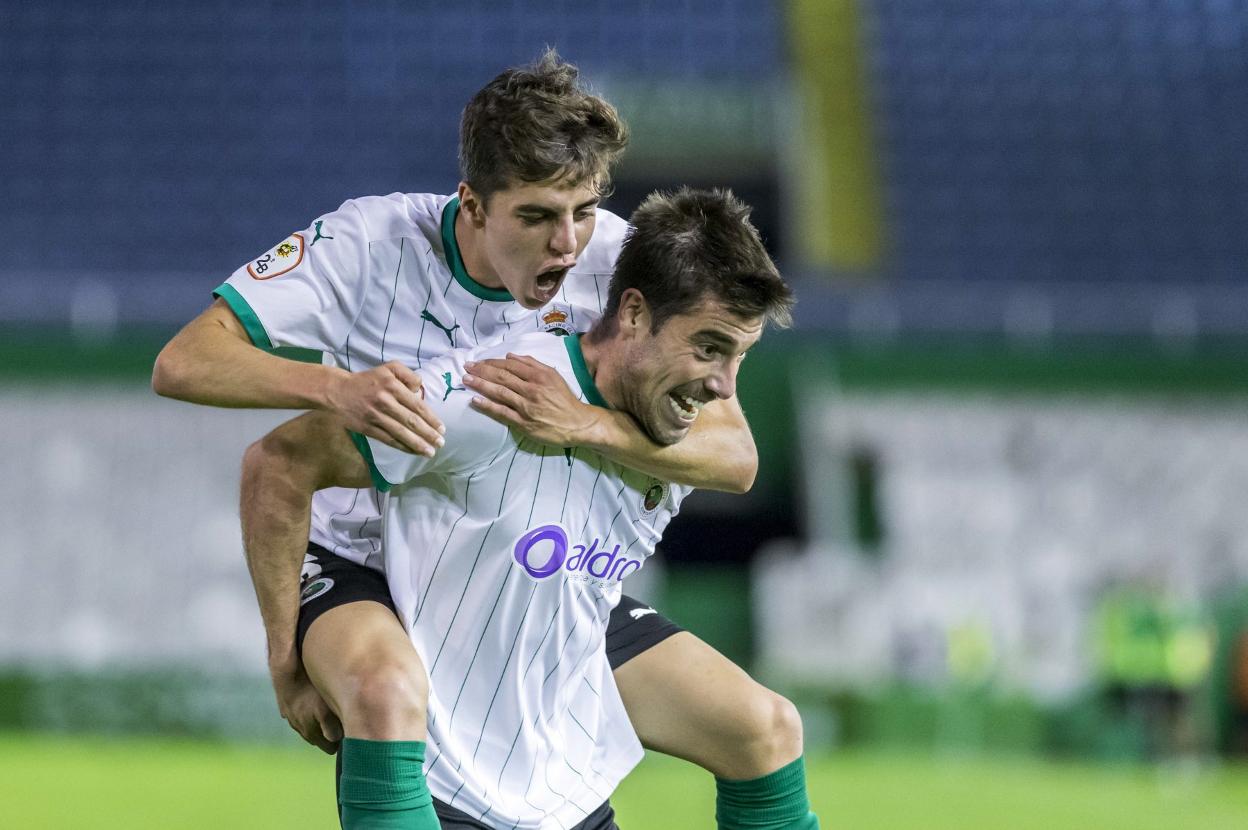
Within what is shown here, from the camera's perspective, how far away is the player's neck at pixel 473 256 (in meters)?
3.96

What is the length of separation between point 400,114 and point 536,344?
13.1 meters

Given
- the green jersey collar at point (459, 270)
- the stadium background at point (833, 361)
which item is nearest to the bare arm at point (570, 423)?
the green jersey collar at point (459, 270)

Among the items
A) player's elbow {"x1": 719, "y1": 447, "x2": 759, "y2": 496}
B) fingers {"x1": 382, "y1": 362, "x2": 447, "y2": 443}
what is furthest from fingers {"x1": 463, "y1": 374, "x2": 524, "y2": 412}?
player's elbow {"x1": 719, "y1": 447, "x2": 759, "y2": 496}

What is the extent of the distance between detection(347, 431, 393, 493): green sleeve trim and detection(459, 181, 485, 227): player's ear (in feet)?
2.02

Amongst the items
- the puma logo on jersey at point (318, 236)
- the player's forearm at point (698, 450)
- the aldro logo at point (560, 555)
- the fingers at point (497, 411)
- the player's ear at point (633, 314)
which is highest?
the puma logo on jersey at point (318, 236)

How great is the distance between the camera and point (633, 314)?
3.56 meters

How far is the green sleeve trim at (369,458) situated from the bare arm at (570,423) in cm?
26

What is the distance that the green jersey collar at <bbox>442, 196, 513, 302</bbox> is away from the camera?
3988 mm

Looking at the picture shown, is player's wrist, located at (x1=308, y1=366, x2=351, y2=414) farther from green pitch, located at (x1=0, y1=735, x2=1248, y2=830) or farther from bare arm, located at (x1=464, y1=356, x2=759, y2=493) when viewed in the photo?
green pitch, located at (x1=0, y1=735, x2=1248, y2=830)

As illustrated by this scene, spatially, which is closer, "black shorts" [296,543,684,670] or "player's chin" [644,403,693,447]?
"player's chin" [644,403,693,447]

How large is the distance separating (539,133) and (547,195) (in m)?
0.14

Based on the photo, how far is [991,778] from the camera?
12281 millimetres

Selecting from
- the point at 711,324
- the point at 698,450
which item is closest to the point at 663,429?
the point at 698,450

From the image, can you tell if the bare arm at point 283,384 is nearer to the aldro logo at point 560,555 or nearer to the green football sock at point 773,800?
the aldro logo at point 560,555
